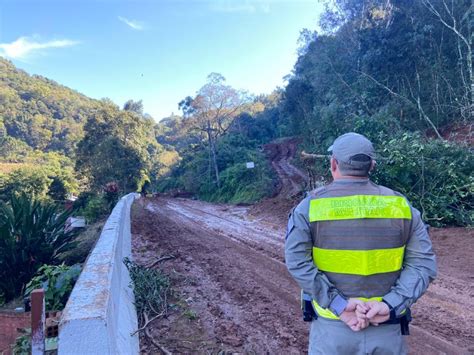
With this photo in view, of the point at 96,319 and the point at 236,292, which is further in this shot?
the point at 236,292

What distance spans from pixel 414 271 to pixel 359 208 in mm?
479

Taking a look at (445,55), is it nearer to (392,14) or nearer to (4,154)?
(392,14)

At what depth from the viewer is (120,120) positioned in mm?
33625

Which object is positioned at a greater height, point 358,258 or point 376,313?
point 358,258

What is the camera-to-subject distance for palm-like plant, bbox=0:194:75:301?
20.8ft

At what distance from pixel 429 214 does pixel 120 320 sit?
30.0ft

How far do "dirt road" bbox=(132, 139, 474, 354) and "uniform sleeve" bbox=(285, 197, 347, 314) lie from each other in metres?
1.96

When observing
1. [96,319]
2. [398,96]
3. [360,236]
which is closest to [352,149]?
[360,236]

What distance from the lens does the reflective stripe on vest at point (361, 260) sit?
2014 mm

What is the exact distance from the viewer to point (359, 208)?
203 cm

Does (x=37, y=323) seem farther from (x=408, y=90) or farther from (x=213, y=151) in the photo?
(x=213, y=151)

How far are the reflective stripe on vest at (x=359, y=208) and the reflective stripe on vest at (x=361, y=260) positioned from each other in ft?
0.62

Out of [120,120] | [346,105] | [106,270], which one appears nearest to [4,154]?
[120,120]

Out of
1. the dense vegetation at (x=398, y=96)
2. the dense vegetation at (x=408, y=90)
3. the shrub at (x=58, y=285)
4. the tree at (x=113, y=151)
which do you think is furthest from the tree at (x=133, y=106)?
the shrub at (x=58, y=285)
